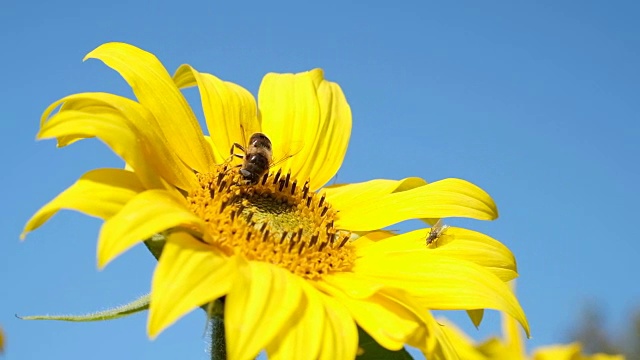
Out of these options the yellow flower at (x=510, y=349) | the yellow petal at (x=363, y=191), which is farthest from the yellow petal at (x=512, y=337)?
the yellow petal at (x=363, y=191)

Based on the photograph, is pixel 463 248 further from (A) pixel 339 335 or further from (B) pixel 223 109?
(B) pixel 223 109

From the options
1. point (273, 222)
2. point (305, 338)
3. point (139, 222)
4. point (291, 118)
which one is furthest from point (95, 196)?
point (291, 118)

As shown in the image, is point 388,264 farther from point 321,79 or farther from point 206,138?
point 321,79

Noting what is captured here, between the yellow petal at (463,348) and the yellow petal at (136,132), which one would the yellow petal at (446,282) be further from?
the yellow petal at (136,132)

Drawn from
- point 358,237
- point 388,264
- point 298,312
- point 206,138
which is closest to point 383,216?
point 358,237

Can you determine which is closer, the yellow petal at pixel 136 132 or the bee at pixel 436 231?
the yellow petal at pixel 136 132

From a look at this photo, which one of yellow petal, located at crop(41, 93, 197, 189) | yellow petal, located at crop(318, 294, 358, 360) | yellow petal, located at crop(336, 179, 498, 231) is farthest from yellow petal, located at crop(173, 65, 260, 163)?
yellow petal, located at crop(318, 294, 358, 360)

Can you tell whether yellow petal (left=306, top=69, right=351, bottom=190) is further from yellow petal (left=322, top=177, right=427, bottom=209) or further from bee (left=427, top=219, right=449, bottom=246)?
bee (left=427, top=219, right=449, bottom=246)

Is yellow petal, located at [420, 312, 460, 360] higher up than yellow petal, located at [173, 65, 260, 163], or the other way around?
yellow petal, located at [173, 65, 260, 163]
